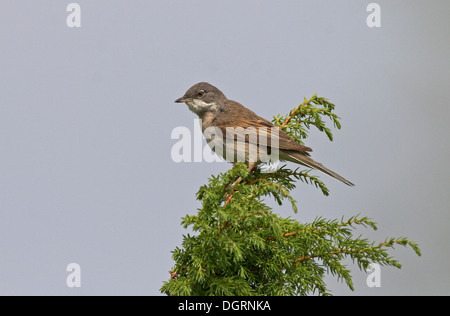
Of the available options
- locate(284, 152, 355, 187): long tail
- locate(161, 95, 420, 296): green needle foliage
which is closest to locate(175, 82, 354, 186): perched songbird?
locate(284, 152, 355, 187): long tail

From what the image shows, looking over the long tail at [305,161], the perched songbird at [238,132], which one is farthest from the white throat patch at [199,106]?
the long tail at [305,161]

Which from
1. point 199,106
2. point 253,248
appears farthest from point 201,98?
point 253,248

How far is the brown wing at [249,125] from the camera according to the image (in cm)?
278

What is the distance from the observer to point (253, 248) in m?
2.24

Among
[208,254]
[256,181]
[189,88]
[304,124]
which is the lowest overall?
[208,254]

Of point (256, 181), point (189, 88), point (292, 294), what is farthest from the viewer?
point (189, 88)

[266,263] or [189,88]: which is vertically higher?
[189,88]

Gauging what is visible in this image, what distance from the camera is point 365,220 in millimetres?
2158

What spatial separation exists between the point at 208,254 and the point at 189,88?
144 centimetres

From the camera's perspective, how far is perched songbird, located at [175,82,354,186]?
9.23ft

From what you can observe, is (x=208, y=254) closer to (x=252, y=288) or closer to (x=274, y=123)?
(x=252, y=288)

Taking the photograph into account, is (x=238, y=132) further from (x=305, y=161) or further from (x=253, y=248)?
(x=253, y=248)

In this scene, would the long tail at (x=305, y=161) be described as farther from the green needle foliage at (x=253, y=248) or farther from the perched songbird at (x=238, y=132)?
the green needle foliage at (x=253, y=248)

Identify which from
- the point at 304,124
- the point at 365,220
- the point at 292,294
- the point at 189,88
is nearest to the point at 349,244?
the point at 365,220
